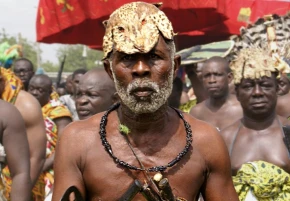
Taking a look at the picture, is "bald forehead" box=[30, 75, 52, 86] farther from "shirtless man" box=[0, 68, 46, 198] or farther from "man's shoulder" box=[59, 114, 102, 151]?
"man's shoulder" box=[59, 114, 102, 151]

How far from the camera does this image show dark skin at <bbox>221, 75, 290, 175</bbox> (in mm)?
6469

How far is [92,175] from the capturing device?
140 inches

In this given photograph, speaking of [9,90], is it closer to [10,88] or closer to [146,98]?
[10,88]

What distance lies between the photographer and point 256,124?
6.67m

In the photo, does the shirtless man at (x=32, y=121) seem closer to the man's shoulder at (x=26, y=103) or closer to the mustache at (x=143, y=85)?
the man's shoulder at (x=26, y=103)

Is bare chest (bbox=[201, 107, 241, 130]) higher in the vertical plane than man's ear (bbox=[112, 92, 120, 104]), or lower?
lower

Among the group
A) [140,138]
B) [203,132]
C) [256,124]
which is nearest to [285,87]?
[256,124]

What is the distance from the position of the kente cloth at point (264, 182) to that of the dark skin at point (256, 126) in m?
0.22

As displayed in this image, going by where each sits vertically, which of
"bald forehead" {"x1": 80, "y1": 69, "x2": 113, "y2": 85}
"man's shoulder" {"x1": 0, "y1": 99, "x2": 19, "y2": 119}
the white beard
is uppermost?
the white beard

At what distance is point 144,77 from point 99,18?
7.04 metres

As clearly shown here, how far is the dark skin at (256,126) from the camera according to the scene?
6.47 meters

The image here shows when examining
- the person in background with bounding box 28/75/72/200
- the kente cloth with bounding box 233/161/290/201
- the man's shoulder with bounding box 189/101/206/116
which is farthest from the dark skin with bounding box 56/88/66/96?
the kente cloth with bounding box 233/161/290/201

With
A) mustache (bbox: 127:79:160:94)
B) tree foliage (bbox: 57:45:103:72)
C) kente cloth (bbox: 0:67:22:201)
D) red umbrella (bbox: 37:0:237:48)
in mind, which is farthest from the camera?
tree foliage (bbox: 57:45:103:72)

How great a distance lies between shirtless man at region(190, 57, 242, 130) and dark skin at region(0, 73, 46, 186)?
2.60m
